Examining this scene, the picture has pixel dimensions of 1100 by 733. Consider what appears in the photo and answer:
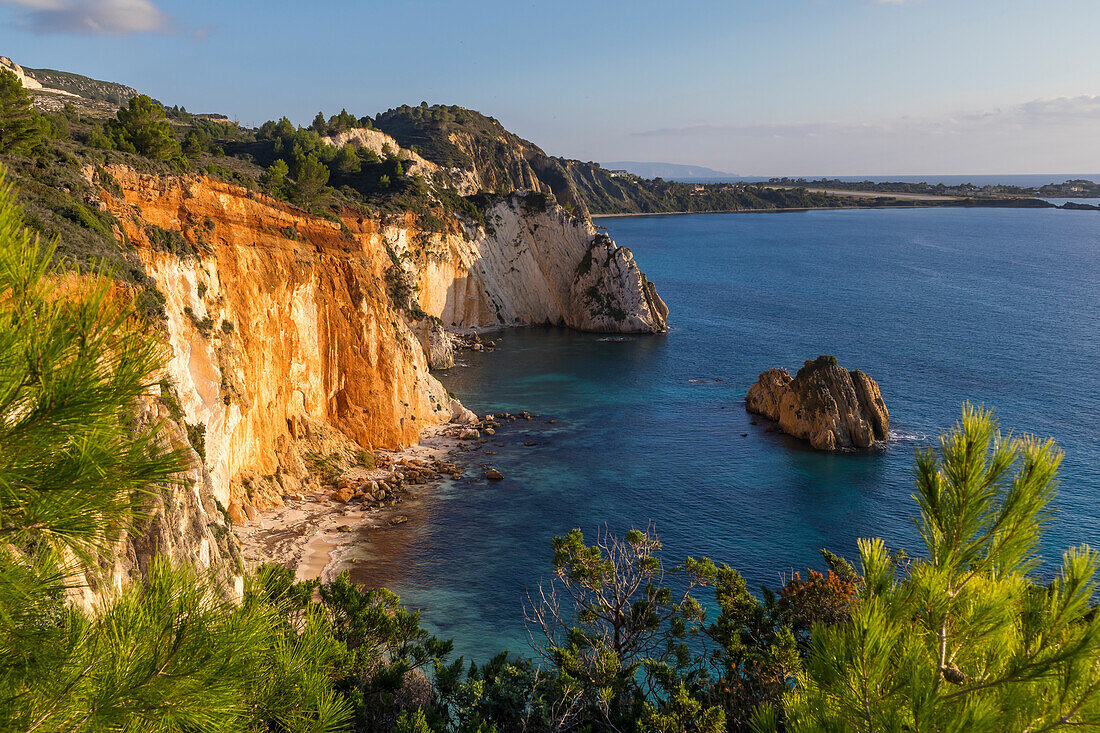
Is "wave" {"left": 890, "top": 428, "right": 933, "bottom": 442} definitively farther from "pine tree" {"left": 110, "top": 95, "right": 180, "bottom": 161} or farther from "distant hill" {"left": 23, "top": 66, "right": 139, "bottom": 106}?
"distant hill" {"left": 23, "top": 66, "right": 139, "bottom": 106}

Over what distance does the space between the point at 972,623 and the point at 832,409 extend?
45.7 meters

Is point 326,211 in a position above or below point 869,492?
above

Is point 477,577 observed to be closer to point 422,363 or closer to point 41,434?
point 422,363

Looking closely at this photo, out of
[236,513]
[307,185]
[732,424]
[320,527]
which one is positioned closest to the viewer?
[236,513]

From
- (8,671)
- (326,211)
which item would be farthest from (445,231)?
(8,671)

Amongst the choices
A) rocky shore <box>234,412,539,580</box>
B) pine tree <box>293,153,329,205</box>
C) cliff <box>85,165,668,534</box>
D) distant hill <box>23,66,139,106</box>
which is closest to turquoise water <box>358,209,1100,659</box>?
rocky shore <box>234,412,539,580</box>

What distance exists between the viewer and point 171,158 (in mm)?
39469

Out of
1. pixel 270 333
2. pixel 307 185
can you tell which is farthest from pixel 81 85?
pixel 270 333

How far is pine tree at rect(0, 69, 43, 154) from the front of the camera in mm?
30250

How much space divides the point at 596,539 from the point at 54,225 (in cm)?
2586

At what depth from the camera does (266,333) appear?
37.9m

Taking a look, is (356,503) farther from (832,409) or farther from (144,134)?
(832,409)

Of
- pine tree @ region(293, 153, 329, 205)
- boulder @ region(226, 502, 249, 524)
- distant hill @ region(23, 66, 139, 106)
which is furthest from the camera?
distant hill @ region(23, 66, 139, 106)

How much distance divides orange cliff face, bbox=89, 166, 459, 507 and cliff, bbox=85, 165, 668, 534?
79 mm
